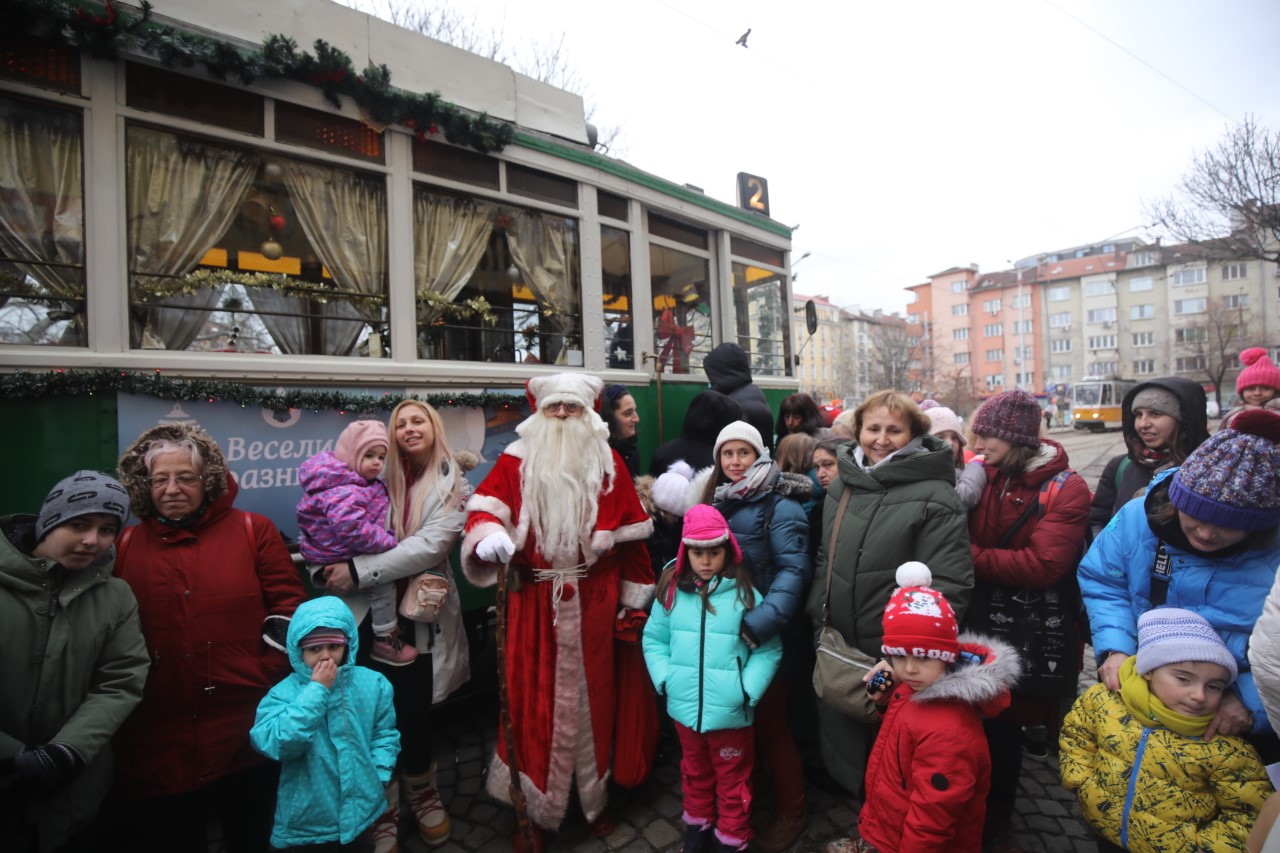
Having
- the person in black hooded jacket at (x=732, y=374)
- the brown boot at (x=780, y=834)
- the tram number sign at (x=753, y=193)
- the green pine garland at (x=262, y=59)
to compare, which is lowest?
the brown boot at (x=780, y=834)

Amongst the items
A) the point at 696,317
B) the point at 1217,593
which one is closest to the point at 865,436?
the point at 1217,593

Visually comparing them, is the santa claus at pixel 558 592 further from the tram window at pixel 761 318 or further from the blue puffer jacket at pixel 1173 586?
the tram window at pixel 761 318

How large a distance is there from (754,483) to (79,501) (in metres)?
2.43

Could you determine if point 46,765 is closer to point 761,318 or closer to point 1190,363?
point 761,318

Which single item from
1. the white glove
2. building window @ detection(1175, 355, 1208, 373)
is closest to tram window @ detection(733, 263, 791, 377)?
the white glove

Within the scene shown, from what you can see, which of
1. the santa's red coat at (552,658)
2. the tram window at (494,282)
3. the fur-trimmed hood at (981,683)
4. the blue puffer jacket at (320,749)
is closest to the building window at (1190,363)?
the tram window at (494,282)

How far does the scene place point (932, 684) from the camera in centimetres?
195

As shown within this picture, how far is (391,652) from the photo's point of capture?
2.69 meters

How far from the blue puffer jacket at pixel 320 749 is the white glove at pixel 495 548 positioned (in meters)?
0.53

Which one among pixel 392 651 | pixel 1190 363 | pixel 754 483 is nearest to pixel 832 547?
pixel 754 483

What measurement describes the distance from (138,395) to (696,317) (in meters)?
3.82

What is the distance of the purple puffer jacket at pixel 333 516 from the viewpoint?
8.24 feet

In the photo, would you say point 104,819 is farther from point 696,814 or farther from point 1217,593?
point 1217,593

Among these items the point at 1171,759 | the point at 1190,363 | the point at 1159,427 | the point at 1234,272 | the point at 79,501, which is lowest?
the point at 1171,759
